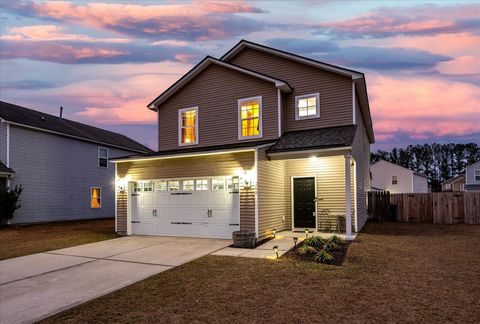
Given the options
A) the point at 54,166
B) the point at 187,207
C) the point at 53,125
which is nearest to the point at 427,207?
the point at 187,207

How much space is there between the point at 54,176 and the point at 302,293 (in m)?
19.7

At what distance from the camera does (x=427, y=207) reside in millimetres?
17938

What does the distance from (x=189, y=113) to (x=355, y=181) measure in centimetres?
794

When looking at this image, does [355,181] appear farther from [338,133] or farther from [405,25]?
[405,25]

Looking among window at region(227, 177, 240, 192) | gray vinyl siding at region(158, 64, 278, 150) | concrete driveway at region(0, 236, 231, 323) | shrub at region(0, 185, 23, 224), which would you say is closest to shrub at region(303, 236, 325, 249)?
concrete driveway at region(0, 236, 231, 323)

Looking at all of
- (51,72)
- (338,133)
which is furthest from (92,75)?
(338,133)

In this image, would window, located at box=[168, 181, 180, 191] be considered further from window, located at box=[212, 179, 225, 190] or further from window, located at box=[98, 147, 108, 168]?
window, located at box=[98, 147, 108, 168]

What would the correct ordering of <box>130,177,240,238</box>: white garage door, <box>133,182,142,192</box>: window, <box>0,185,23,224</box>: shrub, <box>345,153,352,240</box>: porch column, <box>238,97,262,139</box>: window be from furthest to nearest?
1. <box>0,185,23,224</box>: shrub
2. <box>238,97,262,139</box>: window
3. <box>133,182,142,192</box>: window
4. <box>130,177,240,238</box>: white garage door
5. <box>345,153,352,240</box>: porch column

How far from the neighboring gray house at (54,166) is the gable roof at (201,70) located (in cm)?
860

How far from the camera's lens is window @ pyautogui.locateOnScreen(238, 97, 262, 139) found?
1400 centimetres

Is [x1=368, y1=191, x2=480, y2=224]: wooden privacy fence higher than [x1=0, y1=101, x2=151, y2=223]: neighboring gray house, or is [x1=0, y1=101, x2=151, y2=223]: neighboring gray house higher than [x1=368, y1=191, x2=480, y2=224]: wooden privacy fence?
[x1=0, y1=101, x2=151, y2=223]: neighboring gray house

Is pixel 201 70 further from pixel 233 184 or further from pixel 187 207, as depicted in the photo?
pixel 187 207

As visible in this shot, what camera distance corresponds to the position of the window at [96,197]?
921 inches

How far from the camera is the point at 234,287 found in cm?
604
